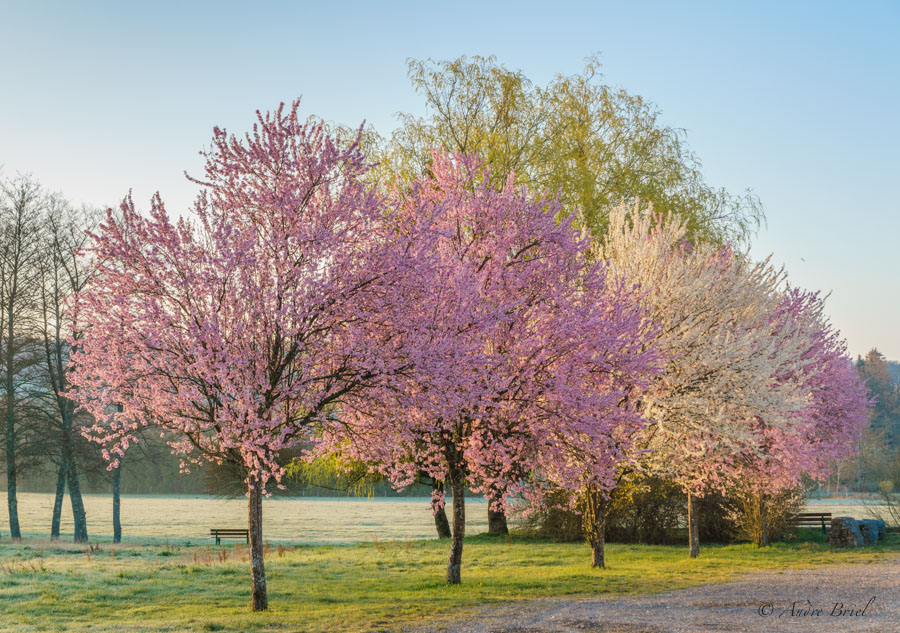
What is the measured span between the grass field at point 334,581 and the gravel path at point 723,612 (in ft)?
3.56

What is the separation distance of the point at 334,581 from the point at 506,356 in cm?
786

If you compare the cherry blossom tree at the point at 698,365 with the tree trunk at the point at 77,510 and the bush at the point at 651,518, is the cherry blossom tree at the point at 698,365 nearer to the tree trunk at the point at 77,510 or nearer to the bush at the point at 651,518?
the bush at the point at 651,518

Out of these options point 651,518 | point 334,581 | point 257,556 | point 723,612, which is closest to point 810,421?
point 651,518

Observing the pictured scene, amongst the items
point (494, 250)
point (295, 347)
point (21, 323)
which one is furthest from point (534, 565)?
point (21, 323)

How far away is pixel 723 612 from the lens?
13.0 m

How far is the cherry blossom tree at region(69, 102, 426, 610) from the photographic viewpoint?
42.6ft

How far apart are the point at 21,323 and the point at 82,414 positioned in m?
4.88

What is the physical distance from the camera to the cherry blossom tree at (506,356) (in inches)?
587

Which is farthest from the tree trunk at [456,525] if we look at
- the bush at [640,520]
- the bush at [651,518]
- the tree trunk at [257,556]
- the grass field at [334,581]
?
the bush at [651,518]

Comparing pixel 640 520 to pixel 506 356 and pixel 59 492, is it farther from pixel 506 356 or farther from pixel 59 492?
pixel 59 492

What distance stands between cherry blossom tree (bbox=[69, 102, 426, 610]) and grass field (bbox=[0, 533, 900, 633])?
6.84ft

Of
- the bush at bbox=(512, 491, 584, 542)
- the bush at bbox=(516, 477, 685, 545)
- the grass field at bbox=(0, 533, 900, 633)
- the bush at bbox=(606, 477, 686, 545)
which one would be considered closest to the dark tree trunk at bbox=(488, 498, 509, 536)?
the bush at bbox=(512, 491, 584, 542)

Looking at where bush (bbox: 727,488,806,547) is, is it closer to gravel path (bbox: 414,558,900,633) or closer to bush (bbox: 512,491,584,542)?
bush (bbox: 512,491,584,542)

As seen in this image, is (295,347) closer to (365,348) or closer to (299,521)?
(365,348)
